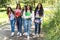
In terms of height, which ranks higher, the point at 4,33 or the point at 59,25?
the point at 59,25

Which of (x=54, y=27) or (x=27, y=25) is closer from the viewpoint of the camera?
(x=54, y=27)

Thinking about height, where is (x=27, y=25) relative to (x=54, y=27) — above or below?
below

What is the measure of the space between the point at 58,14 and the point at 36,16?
2.22 meters

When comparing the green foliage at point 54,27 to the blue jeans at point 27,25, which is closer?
the green foliage at point 54,27

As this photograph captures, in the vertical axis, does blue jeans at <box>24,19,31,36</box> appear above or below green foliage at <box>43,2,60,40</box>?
below

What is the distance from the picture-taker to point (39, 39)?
1128 cm

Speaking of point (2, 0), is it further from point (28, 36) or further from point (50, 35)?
point (50, 35)

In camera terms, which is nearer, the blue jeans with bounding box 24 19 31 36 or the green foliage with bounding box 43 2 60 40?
the green foliage with bounding box 43 2 60 40

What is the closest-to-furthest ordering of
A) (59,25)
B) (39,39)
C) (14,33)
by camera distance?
(59,25)
(39,39)
(14,33)

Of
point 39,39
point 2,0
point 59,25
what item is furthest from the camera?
point 2,0

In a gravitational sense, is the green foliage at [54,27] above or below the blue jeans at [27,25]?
above

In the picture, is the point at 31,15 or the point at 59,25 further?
the point at 31,15

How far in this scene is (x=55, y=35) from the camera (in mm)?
8930

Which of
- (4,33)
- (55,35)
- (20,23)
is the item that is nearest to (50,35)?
(55,35)
